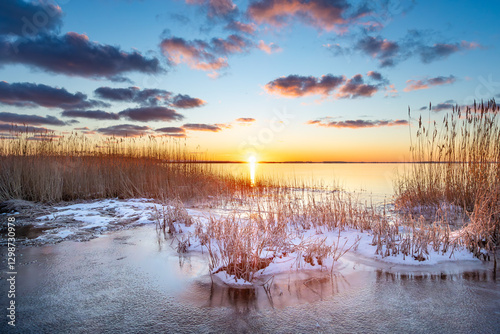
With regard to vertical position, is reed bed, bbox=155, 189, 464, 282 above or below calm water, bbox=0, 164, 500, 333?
above

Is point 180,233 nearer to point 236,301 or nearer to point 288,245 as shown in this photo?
point 288,245

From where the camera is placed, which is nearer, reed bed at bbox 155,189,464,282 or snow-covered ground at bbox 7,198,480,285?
reed bed at bbox 155,189,464,282

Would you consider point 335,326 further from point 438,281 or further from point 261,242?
point 438,281

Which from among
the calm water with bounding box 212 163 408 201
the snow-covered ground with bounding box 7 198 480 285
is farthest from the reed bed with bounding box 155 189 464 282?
the calm water with bounding box 212 163 408 201

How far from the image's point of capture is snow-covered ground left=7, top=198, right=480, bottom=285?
3.69 meters

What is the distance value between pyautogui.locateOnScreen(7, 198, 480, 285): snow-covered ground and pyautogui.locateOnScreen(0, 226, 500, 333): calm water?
13.1 inches

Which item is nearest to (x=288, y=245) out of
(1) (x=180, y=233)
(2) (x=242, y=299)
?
(2) (x=242, y=299)

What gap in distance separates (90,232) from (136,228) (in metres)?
0.86

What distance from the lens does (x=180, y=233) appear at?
553cm

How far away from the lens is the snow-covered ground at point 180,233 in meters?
3.69

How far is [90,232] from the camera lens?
539 cm

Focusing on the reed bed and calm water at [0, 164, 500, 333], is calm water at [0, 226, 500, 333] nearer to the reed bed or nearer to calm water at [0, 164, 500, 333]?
calm water at [0, 164, 500, 333]

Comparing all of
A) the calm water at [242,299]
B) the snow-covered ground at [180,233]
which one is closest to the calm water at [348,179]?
the snow-covered ground at [180,233]

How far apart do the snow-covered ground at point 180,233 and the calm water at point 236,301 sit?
1.09 feet
